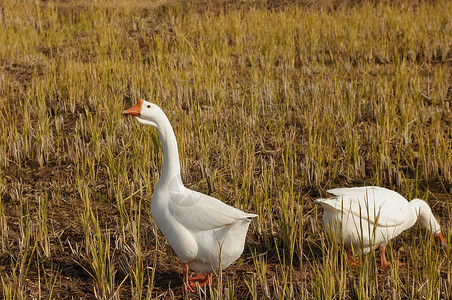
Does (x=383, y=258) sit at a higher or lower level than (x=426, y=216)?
lower

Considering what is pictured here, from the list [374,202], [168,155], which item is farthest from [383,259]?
[168,155]

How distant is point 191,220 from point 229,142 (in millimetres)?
2177

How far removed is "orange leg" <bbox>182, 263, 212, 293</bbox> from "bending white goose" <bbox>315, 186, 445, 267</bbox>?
2.63 feet

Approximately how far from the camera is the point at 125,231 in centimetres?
407

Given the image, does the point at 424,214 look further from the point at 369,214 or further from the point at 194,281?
the point at 194,281

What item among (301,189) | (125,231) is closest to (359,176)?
(301,189)

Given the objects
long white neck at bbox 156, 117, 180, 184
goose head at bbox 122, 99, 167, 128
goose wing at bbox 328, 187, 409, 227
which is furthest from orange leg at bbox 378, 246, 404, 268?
goose head at bbox 122, 99, 167, 128

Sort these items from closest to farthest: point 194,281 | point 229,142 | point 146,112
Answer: point 146,112, point 194,281, point 229,142

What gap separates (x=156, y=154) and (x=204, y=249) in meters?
2.29

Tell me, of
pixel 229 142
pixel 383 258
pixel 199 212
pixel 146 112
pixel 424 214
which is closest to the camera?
pixel 199 212

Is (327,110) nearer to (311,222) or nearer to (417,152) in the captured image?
(417,152)

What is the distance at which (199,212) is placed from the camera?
10.3 feet

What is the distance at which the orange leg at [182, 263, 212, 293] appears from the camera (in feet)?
10.8

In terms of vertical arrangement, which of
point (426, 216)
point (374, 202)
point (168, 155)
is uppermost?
point (168, 155)
